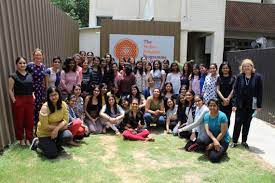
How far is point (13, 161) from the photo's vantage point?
20.9 ft

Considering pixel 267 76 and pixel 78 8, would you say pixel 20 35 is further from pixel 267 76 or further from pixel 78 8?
pixel 78 8

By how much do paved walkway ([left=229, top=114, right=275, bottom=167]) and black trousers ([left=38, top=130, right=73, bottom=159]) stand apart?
149 inches

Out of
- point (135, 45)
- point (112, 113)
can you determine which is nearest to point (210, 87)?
point (112, 113)

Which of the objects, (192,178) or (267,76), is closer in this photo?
(192,178)

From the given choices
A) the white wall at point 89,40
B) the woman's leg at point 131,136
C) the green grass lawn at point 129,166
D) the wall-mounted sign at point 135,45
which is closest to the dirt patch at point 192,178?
the green grass lawn at point 129,166

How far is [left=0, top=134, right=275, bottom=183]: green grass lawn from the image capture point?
5832 mm

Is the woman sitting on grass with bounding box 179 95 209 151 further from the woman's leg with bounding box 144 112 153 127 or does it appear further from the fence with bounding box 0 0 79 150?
the fence with bounding box 0 0 79 150

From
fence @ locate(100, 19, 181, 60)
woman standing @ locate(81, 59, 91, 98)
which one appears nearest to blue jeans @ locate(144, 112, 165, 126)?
woman standing @ locate(81, 59, 91, 98)

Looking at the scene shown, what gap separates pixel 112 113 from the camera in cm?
923

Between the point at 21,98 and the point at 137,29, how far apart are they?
949cm

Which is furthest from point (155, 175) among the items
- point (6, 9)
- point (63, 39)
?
point (63, 39)

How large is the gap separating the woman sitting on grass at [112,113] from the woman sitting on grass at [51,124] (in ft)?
7.29

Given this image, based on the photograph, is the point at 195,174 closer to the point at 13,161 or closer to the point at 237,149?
the point at 237,149

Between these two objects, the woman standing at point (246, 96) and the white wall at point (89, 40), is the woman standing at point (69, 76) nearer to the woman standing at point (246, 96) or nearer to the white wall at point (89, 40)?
the woman standing at point (246, 96)
